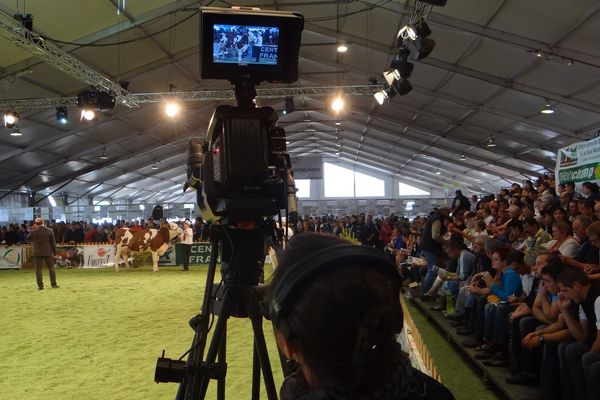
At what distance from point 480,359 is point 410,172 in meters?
32.6

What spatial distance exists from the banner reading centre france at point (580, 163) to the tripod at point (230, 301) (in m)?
7.65

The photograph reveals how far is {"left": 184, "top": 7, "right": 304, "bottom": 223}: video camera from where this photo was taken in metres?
1.81

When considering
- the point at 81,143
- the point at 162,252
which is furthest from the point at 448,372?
the point at 81,143

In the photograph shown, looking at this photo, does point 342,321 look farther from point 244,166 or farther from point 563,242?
point 563,242

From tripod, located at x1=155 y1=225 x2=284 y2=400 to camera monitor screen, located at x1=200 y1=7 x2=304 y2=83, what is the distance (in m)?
0.69

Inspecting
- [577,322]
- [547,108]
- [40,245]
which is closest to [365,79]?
[547,108]

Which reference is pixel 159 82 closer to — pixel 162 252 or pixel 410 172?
pixel 162 252

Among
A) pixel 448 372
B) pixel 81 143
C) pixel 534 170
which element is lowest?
pixel 448 372

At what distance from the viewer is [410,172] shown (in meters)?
36.5

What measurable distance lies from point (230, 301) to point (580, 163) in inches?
325

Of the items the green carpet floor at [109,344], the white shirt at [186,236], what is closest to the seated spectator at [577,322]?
the green carpet floor at [109,344]

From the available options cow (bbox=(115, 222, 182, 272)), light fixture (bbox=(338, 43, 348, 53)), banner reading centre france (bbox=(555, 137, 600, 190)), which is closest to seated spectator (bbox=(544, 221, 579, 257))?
banner reading centre france (bbox=(555, 137, 600, 190))

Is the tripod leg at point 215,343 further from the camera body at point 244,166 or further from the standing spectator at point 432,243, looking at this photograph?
the standing spectator at point 432,243

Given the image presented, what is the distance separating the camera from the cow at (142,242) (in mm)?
14891
